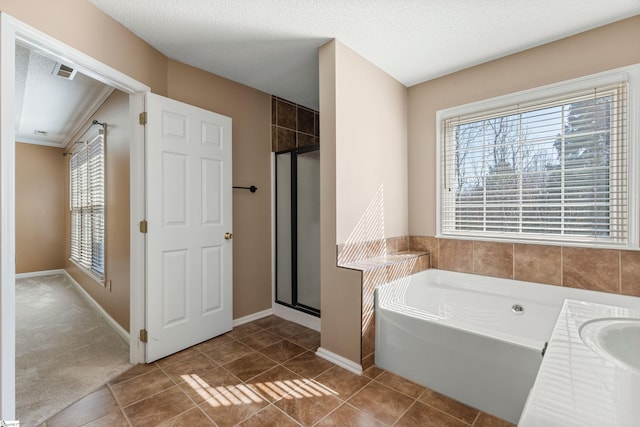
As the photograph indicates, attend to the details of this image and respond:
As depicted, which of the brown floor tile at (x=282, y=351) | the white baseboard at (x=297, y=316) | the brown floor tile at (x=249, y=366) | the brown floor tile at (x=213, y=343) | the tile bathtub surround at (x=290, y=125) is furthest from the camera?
the tile bathtub surround at (x=290, y=125)

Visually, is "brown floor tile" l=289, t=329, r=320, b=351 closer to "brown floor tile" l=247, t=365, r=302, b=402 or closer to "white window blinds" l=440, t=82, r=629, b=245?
"brown floor tile" l=247, t=365, r=302, b=402

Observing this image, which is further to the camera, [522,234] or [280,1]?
[522,234]

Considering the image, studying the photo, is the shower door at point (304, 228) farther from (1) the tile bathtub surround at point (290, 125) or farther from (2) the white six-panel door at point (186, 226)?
(2) the white six-panel door at point (186, 226)

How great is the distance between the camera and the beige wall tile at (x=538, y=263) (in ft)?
7.45

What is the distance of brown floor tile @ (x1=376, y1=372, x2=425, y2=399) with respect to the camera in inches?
74.1

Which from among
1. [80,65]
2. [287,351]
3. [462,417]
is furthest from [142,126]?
[462,417]

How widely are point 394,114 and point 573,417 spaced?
2.76 m

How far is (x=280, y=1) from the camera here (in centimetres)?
185

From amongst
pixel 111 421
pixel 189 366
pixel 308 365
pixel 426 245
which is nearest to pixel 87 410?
pixel 111 421

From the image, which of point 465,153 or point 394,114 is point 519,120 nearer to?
point 465,153

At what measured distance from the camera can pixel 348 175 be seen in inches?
93.0

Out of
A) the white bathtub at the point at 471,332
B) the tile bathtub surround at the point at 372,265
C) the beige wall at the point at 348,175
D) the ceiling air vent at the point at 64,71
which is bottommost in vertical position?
the white bathtub at the point at 471,332

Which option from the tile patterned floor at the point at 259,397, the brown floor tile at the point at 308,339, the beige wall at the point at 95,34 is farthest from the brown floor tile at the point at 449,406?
the beige wall at the point at 95,34

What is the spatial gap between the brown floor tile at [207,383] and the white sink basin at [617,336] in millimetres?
1901
